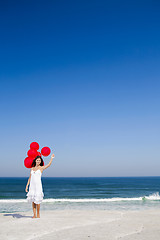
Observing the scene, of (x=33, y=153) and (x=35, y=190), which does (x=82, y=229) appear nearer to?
(x=35, y=190)

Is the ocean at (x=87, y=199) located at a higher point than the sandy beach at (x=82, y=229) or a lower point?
lower

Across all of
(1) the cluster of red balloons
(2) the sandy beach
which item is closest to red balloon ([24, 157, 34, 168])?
(1) the cluster of red balloons

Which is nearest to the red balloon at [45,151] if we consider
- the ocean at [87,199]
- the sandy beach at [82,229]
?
the sandy beach at [82,229]

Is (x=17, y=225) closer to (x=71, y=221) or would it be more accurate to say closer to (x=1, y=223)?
(x=1, y=223)

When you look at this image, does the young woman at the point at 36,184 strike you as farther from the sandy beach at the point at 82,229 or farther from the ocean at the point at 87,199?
the ocean at the point at 87,199

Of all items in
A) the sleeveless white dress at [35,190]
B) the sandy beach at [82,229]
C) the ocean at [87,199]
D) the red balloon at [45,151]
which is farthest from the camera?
the ocean at [87,199]

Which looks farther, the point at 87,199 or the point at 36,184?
the point at 87,199

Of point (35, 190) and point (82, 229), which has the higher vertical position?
point (35, 190)

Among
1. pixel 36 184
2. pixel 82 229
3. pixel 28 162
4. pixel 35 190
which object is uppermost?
pixel 28 162

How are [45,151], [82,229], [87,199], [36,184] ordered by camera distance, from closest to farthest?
[82,229], [36,184], [45,151], [87,199]

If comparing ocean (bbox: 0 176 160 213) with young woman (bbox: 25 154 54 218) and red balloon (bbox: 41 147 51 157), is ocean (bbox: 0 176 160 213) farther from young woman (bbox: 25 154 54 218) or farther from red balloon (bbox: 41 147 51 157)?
red balloon (bbox: 41 147 51 157)

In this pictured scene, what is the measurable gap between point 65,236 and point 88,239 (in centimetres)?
63

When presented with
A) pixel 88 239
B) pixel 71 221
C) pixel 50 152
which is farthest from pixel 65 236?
pixel 50 152

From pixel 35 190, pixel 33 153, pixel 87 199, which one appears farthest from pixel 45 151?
pixel 87 199
